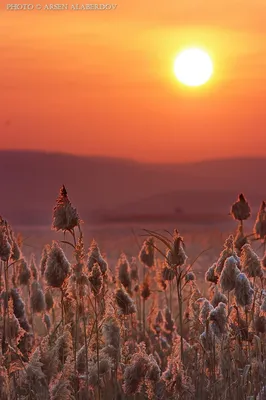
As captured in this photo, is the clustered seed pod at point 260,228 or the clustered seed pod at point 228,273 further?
the clustered seed pod at point 260,228

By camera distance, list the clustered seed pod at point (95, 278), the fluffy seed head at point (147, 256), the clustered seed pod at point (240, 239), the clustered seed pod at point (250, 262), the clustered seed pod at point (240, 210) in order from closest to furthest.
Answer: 1. the clustered seed pod at point (95, 278)
2. the clustered seed pod at point (250, 262)
3. the clustered seed pod at point (240, 239)
4. the clustered seed pod at point (240, 210)
5. the fluffy seed head at point (147, 256)

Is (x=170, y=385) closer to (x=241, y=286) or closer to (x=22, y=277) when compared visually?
(x=241, y=286)

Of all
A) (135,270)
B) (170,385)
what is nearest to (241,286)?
(170,385)

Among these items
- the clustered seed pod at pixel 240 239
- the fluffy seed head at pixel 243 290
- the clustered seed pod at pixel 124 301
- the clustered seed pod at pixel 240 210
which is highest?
the clustered seed pod at pixel 240 210

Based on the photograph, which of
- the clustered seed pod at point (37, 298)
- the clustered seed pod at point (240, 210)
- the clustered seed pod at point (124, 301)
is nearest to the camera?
the clustered seed pod at point (124, 301)

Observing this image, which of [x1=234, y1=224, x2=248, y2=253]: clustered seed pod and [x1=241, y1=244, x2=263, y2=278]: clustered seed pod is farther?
[x1=234, y1=224, x2=248, y2=253]: clustered seed pod

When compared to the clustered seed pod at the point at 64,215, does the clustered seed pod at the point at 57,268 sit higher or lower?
lower

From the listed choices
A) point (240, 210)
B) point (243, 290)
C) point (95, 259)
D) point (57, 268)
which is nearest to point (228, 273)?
point (243, 290)

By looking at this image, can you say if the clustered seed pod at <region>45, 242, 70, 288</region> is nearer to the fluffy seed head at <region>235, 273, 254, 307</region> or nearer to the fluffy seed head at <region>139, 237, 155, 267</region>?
the fluffy seed head at <region>235, 273, 254, 307</region>

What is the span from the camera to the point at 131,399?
7688 millimetres

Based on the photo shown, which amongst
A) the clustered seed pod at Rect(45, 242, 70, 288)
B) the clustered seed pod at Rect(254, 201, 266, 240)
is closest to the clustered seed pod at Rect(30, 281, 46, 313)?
the clustered seed pod at Rect(254, 201, 266, 240)

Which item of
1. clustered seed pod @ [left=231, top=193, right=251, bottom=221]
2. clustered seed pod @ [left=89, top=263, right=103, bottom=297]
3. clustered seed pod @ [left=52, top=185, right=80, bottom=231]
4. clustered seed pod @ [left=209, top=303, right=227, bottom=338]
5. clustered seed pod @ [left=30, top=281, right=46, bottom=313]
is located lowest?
clustered seed pod @ [left=209, top=303, right=227, bottom=338]

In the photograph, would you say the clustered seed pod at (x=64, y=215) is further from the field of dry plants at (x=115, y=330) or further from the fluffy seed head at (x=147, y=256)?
the fluffy seed head at (x=147, y=256)

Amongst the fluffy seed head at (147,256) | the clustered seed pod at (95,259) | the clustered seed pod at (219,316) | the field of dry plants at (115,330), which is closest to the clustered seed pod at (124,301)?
the field of dry plants at (115,330)
